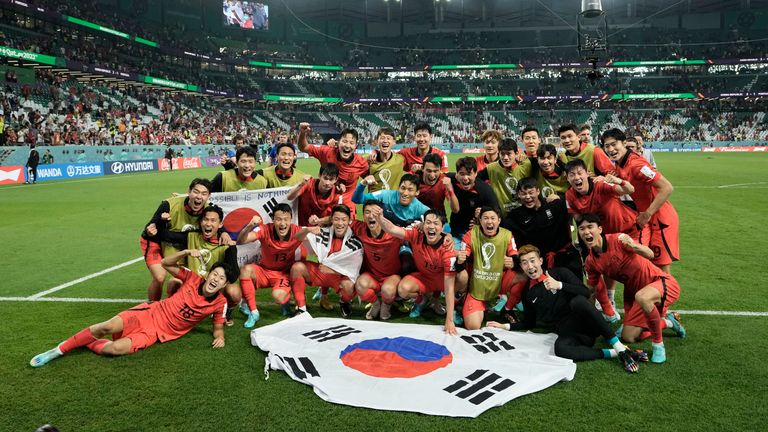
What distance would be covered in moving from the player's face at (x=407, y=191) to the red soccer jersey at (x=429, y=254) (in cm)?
57

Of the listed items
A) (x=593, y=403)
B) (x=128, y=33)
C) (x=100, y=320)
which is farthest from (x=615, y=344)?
(x=128, y=33)

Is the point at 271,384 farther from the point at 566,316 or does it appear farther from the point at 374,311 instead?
the point at 566,316

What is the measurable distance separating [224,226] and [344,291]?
2172 mm

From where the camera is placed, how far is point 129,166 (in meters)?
31.0

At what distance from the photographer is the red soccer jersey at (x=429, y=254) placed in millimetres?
5699

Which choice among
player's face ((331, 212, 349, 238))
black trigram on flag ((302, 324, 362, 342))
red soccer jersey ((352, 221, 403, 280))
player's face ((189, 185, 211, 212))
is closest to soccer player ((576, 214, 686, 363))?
red soccer jersey ((352, 221, 403, 280))

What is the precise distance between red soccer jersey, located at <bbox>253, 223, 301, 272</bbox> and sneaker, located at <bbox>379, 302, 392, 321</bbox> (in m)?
1.36

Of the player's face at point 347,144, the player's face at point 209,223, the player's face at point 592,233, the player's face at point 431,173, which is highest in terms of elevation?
the player's face at point 347,144

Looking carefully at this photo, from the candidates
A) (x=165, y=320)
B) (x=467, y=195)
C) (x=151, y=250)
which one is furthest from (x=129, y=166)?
(x=467, y=195)

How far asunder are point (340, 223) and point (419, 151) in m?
2.01

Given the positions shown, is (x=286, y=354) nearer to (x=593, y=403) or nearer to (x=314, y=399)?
(x=314, y=399)

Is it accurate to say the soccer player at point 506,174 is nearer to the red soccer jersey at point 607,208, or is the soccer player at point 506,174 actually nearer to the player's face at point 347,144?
the red soccer jersey at point 607,208

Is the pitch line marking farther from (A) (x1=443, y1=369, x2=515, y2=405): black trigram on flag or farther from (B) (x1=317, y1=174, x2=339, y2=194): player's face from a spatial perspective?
(A) (x1=443, y1=369, x2=515, y2=405): black trigram on flag

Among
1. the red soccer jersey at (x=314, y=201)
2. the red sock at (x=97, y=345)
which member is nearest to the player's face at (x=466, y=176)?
the red soccer jersey at (x=314, y=201)
